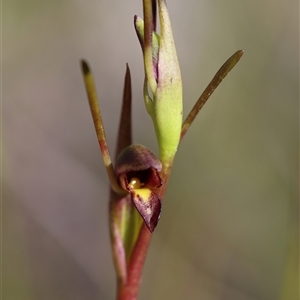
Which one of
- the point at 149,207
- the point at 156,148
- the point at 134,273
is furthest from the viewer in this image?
the point at 156,148

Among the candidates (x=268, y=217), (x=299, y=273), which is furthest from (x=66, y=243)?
(x=299, y=273)

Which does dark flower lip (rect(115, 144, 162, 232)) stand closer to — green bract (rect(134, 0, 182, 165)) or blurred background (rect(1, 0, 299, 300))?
green bract (rect(134, 0, 182, 165))

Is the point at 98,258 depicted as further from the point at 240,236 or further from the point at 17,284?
the point at 240,236

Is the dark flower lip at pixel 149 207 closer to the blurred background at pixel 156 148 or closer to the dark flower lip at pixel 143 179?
the dark flower lip at pixel 143 179

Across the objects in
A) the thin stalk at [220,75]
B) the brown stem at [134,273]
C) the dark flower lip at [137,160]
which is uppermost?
the thin stalk at [220,75]

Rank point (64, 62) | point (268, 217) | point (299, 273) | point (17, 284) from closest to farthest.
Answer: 1. point (299, 273)
2. point (17, 284)
3. point (268, 217)
4. point (64, 62)

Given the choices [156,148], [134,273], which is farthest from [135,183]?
[156,148]

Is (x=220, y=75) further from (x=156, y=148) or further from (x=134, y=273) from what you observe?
(x=156, y=148)

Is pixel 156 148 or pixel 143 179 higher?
pixel 143 179

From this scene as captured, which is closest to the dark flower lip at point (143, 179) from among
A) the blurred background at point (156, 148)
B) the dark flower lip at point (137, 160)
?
the dark flower lip at point (137, 160)
